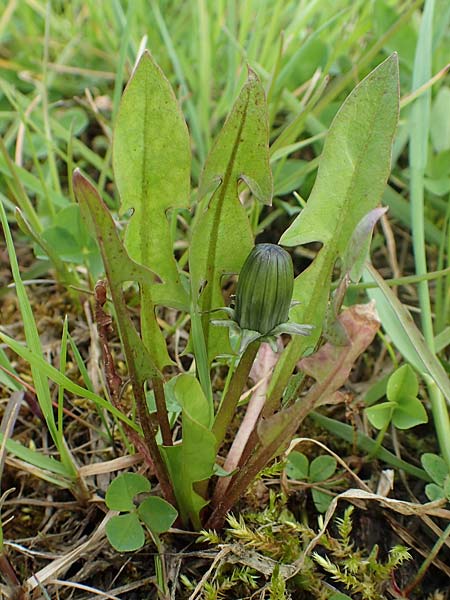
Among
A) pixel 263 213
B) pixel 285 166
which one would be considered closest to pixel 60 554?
pixel 263 213

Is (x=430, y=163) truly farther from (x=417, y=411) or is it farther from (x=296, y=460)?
(x=296, y=460)

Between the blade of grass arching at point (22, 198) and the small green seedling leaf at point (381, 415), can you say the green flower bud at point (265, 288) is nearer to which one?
the small green seedling leaf at point (381, 415)

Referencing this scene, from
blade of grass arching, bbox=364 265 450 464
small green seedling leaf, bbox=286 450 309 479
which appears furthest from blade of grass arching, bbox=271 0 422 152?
small green seedling leaf, bbox=286 450 309 479

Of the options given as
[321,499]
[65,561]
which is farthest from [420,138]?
[65,561]

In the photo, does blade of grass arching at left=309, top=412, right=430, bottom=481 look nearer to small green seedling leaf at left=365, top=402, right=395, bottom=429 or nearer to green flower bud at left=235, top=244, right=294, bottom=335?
small green seedling leaf at left=365, top=402, right=395, bottom=429

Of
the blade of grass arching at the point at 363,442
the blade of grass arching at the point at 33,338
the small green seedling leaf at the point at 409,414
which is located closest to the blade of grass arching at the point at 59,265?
the blade of grass arching at the point at 33,338

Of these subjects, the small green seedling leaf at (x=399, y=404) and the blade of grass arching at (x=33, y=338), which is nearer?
the blade of grass arching at (x=33, y=338)
